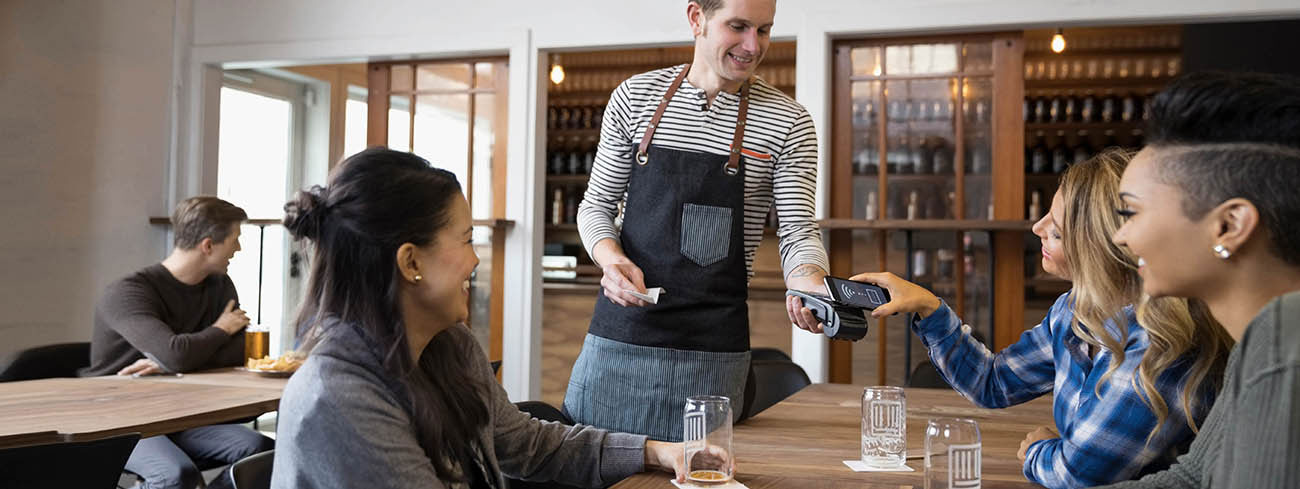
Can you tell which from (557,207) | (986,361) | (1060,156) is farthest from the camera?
(557,207)

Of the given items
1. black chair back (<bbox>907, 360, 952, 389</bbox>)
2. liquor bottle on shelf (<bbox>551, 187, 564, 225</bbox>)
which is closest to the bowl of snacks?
black chair back (<bbox>907, 360, 952, 389</bbox>)

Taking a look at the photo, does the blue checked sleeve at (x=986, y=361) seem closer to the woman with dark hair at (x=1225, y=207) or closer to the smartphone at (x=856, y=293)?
the smartphone at (x=856, y=293)

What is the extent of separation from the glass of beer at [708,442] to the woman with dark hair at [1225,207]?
1.96ft

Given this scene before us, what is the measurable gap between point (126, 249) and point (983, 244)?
4104mm

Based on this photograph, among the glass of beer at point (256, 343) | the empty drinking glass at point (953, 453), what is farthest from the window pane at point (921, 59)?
the empty drinking glass at point (953, 453)

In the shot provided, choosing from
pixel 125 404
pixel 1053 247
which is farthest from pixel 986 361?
pixel 125 404

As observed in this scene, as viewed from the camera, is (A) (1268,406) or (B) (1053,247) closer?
(A) (1268,406)

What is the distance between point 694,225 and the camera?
7.08ft

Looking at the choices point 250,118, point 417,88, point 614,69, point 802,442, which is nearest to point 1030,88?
point 614,69

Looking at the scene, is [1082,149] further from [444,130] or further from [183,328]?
[183,328]

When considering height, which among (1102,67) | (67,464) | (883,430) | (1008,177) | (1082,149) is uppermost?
(1102,67)

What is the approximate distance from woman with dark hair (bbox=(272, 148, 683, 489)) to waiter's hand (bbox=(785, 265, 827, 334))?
0.39 m

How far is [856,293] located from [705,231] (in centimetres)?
43

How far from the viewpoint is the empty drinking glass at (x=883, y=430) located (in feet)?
5.53
